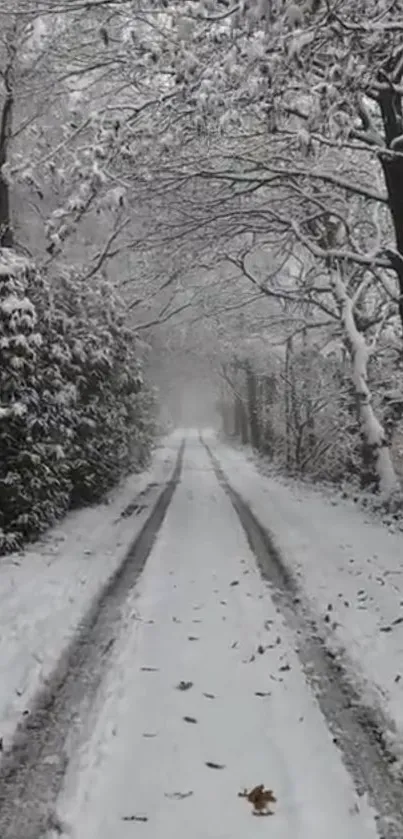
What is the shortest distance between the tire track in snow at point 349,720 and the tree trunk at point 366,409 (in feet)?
24.7

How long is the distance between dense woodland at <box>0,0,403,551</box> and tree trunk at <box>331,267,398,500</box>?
5cm

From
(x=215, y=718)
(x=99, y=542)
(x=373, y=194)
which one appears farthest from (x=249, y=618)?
(x=373, y=194)

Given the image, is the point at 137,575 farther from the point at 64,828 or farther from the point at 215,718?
the point at 64,828

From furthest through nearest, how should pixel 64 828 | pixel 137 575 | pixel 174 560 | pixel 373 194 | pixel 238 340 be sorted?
pixel 238 340, pixel 373 194, pixel 174 560, pixel 137 575, pixel 64 828

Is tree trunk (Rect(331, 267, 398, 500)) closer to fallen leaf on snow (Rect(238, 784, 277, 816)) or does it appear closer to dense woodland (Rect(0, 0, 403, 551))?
dense woodland (Rect(0, 0, 403, 551))

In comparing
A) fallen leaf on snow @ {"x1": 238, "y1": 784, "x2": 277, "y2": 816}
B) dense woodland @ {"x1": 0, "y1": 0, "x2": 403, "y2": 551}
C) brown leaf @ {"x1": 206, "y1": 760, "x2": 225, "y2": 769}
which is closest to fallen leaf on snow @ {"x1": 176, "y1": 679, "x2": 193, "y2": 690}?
brown leaf @ {"x1": 206, "y1": 760, "x2": 225, "y2": 769}

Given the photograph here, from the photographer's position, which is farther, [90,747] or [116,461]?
[116,461]

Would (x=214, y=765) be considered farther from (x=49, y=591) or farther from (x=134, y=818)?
(x=49, y=591)

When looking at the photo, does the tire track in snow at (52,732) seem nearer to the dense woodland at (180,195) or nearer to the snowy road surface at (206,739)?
the snowy road surface at (206,739)

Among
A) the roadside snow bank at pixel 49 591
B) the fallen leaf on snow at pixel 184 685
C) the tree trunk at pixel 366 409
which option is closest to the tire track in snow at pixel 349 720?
the fallen leaf on snow at pixel 184 685

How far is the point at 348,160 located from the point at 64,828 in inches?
544

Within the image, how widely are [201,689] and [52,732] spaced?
45.8 inches

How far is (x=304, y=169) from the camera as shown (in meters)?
12.0

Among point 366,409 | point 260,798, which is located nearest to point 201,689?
point 260,798
